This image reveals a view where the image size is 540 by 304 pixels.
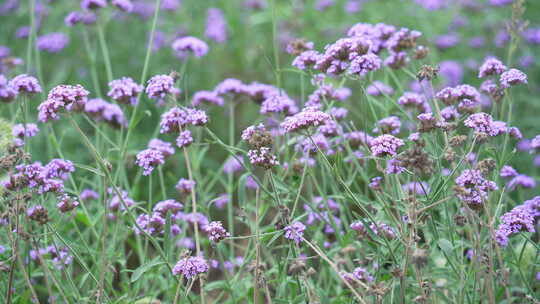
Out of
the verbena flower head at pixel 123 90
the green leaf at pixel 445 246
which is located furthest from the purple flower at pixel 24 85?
the green leaf at pixel 445 246

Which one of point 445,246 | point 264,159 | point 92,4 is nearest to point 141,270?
point 264,159

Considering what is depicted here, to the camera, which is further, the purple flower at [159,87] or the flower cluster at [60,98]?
the purple flower at [159,87]

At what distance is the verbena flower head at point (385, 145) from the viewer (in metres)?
1.97

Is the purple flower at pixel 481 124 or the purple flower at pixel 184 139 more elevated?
the purple flower at pixel 481 124

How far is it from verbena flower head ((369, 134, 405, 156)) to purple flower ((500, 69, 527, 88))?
2.15ft

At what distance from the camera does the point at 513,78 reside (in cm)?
238

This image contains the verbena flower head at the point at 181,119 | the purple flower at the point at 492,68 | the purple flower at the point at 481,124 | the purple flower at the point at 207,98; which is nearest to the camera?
the purple flower at the point at 481,124

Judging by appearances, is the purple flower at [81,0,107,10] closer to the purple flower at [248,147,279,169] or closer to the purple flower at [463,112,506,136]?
the purple flower at [248,147,279,169]

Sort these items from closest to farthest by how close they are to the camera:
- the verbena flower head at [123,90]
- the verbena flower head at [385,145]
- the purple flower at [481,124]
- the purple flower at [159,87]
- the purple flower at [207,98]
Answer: the verbena flower head at [385,145] < the purple flower at [481,124] < the purple flower at [159,87] < the verbena flower head at [123,90] < the purple flower at [207,98]

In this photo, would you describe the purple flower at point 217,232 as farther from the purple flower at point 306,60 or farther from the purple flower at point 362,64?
the purple flower at point 306,60

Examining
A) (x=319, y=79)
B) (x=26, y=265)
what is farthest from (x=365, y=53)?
(x=26, y=265)

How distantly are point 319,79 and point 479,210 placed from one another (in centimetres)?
95

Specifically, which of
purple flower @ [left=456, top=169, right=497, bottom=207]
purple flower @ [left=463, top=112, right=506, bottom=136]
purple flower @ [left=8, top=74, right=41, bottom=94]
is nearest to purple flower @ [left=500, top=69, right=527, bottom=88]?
purple flower @ [left=463, top=112, right=506, bottom=136]

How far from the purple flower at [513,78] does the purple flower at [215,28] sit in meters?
3.15
